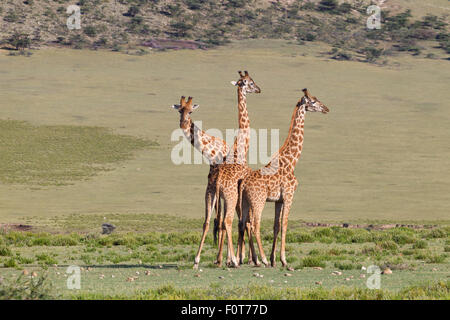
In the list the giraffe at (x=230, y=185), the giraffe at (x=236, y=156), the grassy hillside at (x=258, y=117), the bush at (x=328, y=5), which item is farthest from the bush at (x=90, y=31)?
the giraffe at (x=230, y=185)

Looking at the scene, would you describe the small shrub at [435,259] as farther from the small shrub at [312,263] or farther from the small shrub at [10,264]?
the small shrub at [10,264]

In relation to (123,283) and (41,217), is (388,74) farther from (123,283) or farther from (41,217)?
(123,283)

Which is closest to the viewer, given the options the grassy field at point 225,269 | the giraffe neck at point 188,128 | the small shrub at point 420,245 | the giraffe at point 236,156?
the grassy field at point 225,269

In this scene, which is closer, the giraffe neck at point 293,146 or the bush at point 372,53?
the giraffe neck at point 293,146

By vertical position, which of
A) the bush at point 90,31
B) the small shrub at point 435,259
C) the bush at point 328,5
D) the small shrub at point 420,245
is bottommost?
the small shrub at point 420,245

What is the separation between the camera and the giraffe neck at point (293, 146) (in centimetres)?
1634

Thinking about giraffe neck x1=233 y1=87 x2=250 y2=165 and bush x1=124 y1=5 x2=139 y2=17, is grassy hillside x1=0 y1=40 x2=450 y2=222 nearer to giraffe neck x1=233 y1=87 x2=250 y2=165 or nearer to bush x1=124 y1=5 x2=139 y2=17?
bush x1=124 y1=5 x2=139 y2=17

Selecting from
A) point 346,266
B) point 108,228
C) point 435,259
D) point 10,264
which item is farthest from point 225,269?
point 108,228

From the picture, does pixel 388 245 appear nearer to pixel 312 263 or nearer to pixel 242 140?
pixel 312 263

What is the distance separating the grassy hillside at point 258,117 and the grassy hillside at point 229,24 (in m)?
2.70

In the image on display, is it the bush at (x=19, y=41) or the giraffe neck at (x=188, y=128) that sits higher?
the giraffe neck at (x=188, y=128)

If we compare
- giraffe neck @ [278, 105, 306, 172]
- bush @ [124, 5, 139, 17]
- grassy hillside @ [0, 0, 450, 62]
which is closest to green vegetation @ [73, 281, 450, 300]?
giraffe neck @ [278, 105, 306, 172]

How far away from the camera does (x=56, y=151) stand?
48.2m

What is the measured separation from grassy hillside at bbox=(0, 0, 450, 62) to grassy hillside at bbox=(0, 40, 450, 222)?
8.86 ft
